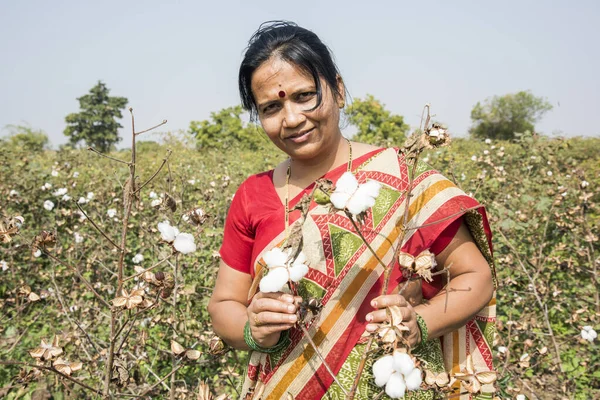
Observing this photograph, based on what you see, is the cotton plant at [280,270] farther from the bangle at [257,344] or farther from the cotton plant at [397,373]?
the bangle at [257,344]

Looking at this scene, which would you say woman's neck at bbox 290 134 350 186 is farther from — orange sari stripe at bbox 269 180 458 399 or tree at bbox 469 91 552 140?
tree at bbox 469 91 552 140

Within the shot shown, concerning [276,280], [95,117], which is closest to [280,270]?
[276,280]

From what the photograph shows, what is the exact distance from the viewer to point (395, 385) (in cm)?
67

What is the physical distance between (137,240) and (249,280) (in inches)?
107

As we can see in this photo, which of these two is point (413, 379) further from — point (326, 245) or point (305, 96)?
point (305, 96)

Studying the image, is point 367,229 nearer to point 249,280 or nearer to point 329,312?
point 329,312

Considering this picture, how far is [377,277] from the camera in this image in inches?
45.1

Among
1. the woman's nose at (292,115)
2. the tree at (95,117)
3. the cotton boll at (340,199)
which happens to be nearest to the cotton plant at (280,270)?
the cotton boll at (340,199)

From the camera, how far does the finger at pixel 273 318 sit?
897mm

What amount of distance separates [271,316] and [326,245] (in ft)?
0.91

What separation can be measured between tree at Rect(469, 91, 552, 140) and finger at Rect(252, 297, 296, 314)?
42204 mm

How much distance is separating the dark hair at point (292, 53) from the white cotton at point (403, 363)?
762 mm

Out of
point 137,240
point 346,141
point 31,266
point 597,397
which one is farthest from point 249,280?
point 31,266

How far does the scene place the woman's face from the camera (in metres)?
1.26
